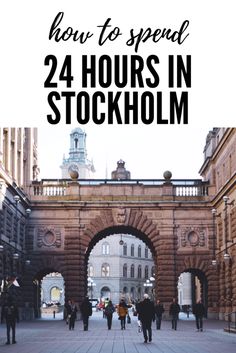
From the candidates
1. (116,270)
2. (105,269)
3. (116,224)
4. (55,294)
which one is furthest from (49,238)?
(55,294)

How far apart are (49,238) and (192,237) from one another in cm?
1075

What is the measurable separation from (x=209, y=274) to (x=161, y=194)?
22.7ft

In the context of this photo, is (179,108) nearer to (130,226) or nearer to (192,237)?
(130,226)

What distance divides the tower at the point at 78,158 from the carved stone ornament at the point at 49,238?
9374 cm

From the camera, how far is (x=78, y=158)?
154 m

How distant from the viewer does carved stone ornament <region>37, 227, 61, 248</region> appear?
57.2m

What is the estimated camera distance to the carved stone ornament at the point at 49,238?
57237 millimetres

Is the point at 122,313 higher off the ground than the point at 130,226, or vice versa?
the point at 130,226

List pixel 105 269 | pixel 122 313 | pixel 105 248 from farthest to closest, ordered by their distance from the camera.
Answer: pixel 105 248 → pixel 105 269 → pixel 122 313

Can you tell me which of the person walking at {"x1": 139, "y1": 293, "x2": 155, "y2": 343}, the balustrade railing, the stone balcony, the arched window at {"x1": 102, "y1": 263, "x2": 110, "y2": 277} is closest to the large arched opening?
the arched window at {"x1": 102, "y1": 263, "x2": 110, "y2": 277}

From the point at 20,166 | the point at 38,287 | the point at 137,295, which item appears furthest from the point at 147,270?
the point at 20,166

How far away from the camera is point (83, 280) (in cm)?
5681

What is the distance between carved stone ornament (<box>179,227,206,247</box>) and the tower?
9497cm

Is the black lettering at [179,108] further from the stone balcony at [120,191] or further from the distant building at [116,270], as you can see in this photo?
the distant building at [116,270]
